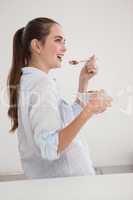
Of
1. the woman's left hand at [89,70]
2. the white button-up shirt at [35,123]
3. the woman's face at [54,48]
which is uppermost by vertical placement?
the woman's face at [54,48]

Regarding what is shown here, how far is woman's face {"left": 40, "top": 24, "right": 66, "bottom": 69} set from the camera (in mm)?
896

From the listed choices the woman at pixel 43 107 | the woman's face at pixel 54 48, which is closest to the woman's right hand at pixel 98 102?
the woman at pixel 43 107

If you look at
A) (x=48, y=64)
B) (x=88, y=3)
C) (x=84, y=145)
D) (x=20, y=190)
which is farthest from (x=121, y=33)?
(x=20, y=190)

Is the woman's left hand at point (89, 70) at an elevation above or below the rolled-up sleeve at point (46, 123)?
above

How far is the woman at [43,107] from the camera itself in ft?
2.54

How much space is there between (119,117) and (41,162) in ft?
1.03

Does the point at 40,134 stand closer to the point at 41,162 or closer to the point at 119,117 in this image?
the point at 41,162

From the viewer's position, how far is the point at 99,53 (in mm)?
970

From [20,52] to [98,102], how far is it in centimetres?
30

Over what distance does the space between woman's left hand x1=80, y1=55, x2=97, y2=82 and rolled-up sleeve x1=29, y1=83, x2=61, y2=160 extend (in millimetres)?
157

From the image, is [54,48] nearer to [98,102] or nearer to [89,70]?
[89,70]

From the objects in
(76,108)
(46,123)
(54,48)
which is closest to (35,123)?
(46,123)

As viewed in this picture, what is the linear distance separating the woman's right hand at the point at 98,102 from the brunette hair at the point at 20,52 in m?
0.23

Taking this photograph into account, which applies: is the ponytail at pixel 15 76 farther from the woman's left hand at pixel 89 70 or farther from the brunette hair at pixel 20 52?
the woman's left hand at pixel 89 70
